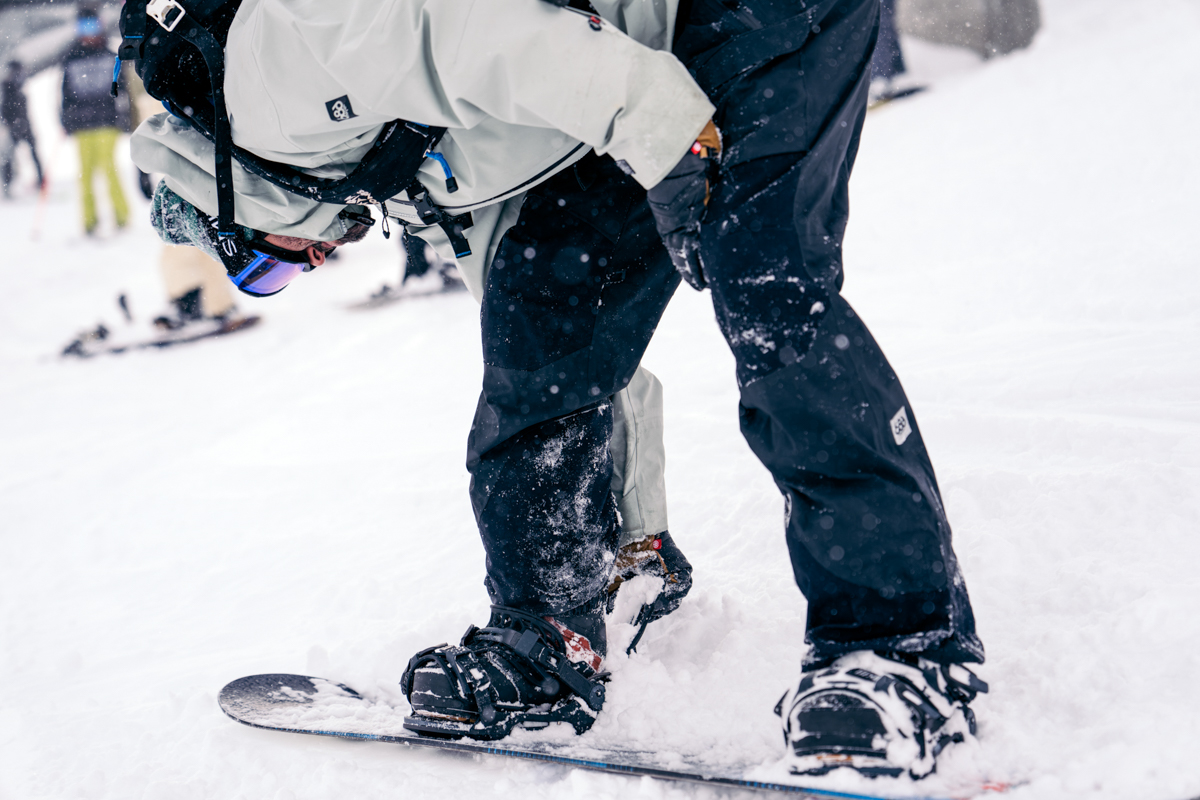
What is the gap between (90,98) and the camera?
27.2 feet

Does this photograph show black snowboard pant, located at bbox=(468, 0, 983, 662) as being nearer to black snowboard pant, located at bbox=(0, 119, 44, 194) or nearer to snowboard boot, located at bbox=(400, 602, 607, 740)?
snowboard boot, located at bbox=(400, 602, 607, 740)

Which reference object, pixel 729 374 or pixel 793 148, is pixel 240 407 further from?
pixel 793 148

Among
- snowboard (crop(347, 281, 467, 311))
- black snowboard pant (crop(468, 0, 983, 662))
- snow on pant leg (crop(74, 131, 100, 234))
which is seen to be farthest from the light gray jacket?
snow on pant leg (crop(74, 131, 100, 234))

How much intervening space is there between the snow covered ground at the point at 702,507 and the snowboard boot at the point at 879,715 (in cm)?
4

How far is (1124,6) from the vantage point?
24.6 feet

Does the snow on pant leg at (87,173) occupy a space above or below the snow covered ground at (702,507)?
above

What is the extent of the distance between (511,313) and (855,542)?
741mm

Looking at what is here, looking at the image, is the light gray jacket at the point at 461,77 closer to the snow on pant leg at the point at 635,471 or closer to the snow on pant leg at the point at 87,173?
the snow on pant leg at the point at 635,471

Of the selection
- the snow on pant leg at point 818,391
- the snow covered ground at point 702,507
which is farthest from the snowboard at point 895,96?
the snow on pant leg at point 818,391

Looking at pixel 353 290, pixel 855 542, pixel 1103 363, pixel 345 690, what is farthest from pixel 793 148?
pixel 353 290

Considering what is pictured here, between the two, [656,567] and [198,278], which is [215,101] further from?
[198,278]

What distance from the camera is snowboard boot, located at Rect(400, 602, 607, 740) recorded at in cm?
153

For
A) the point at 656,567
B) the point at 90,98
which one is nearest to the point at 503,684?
the point at 656,567

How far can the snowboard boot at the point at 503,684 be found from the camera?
1.53 m
